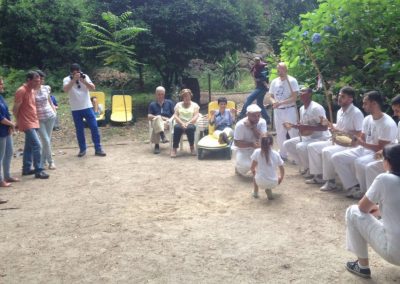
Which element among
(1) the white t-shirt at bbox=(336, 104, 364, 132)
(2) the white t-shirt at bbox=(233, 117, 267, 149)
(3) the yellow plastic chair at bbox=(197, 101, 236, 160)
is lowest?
(3) the yellow plastic chair at bbox=(197, 101, 236, 160)

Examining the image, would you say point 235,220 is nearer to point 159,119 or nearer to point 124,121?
point 159,119

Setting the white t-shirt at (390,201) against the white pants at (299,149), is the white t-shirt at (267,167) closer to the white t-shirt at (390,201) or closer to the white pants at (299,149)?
the white pants at (299,149)

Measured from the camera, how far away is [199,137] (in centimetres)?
929

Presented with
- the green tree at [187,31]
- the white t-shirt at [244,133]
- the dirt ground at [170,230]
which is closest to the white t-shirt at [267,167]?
the dirt ground at [170,230]

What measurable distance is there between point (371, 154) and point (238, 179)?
206 centimetres

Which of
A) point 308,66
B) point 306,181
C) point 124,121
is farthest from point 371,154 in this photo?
point 124,121

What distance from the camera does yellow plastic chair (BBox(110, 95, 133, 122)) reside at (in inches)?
475

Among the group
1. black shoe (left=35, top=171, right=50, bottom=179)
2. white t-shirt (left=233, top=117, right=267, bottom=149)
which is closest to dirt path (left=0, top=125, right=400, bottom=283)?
Answer: black shoe (left=35, top=171, right=50, bottom=179)

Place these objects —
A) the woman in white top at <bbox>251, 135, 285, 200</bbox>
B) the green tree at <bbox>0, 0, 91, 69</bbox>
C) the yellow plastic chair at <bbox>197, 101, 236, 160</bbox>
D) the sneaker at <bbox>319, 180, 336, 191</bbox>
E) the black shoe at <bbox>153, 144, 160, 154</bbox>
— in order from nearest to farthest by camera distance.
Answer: the woman in white top at <bbox>251, 135, 285, 200</bbox>
the sneaker at <bbox>319, 180, 336, 191</bbox>
the yellow plastic chair at <bbox>197, 101, 236, 160</bbox>
the black shoe at <bbox>153, 144, 160, 154</bbox>
the green tree at <bbox>0, 0, 91, 69</bbox>

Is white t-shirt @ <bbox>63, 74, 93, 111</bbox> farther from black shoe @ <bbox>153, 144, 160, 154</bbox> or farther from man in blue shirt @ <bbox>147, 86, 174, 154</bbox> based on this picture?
black shoe @ <bbox>153, 144, 160, 154</bbox>

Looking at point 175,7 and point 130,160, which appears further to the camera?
point 175,7

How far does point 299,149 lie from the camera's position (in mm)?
7168

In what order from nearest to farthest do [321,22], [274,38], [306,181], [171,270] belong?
[171,270]
[306,181]
[321,22]
[274,38]

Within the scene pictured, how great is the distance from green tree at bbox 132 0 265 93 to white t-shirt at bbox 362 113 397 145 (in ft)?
23.4
